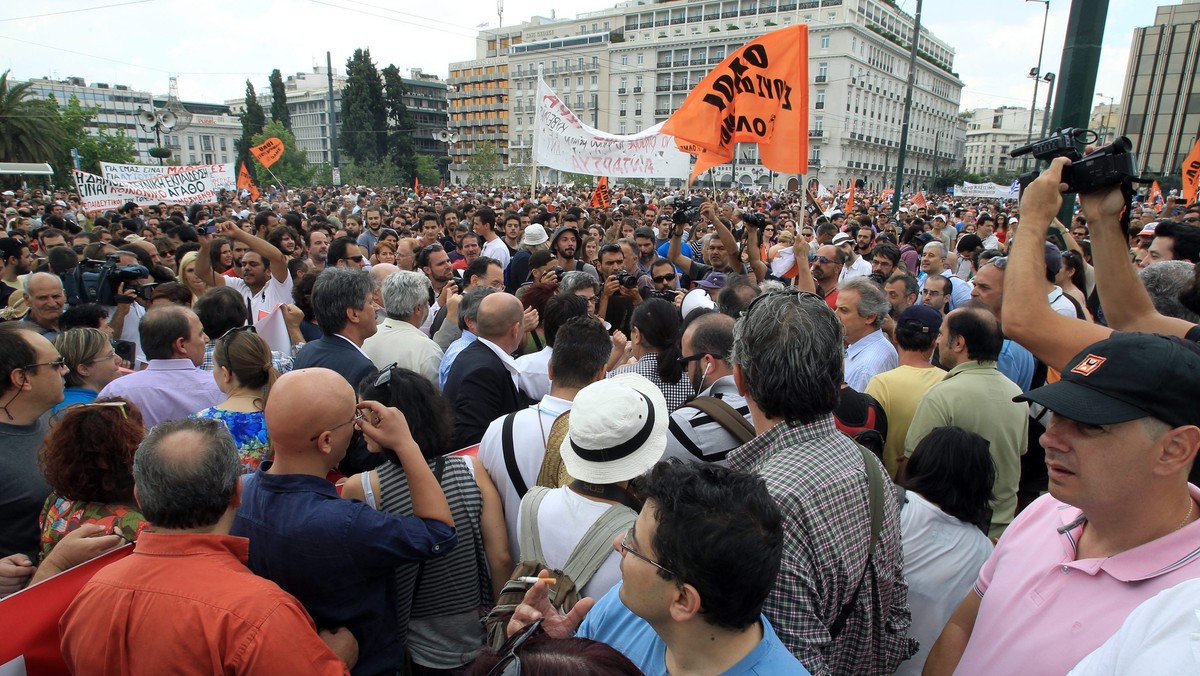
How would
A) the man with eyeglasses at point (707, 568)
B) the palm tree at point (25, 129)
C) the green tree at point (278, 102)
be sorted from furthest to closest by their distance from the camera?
the green tree at point (278, 102)
the palm tree at point (25, 129)
the man with eyeglasses at point (707, 568)

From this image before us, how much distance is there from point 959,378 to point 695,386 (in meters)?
1.27

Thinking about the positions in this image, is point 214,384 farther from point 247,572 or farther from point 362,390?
point 247,572

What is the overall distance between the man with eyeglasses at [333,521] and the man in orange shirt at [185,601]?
18 centimetres

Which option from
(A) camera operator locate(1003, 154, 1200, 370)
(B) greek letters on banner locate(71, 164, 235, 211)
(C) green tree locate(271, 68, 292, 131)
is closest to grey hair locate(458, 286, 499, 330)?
(A) camera operator locate(1003, 154, 1200, 370)

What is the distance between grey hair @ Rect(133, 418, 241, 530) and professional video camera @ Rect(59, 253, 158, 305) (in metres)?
3.92

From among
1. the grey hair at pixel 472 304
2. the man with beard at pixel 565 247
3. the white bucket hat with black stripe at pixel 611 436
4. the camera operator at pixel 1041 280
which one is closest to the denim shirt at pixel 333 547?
the white bucket hat with black stripe at pixel 611 436

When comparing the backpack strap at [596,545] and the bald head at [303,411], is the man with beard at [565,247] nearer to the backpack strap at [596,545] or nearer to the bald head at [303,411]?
the bald head at [303,411]

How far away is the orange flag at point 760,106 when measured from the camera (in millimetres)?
6363

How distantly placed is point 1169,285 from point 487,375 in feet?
13.1

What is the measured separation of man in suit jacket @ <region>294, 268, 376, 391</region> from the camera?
12.3ft

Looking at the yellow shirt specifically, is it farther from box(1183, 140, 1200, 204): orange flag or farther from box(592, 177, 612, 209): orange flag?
box(1183, 140, 1200, 204): orange flag

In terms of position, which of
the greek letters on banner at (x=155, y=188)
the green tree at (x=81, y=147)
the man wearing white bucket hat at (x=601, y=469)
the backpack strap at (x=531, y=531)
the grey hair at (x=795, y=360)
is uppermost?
the green tree at (x=81, y=147)

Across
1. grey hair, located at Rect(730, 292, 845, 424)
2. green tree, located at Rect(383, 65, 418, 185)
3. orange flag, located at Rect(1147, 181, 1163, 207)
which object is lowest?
grey hair, located at Rect(730, 292, 845, 424)

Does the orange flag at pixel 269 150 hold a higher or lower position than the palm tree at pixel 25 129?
lower
